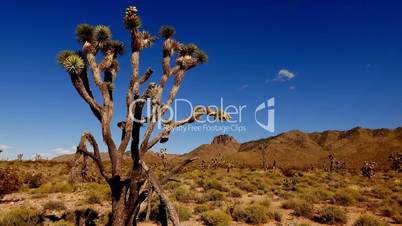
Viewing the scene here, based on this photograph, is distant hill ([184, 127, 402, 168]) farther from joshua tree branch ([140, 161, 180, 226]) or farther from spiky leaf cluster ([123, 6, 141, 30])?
joshua tree branch ([140, 161, 180, 226])

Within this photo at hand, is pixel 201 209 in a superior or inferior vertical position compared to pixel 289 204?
inferior

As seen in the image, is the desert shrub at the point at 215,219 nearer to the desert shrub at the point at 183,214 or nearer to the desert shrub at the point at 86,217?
the desert shrub at the point at 183,214

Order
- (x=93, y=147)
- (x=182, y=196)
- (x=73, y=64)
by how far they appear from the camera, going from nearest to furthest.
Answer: (x=93, y=147), (x=73, y=64), (x=182, y=196)

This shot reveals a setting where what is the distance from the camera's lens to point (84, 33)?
33.1 ft

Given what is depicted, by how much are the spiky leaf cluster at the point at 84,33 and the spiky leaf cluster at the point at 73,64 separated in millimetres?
896

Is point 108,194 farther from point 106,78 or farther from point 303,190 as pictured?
point 303,190

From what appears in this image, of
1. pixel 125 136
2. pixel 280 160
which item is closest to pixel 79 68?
pixel 125 136

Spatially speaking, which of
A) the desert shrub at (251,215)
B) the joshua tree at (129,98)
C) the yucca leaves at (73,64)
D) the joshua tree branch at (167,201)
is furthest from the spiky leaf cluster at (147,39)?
the desert shrub at (251,215)

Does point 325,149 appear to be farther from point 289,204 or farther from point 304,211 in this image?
point 304,211

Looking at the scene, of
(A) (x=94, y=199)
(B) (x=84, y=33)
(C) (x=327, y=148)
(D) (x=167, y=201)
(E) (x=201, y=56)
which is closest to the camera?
(D) (x=167, y=201)

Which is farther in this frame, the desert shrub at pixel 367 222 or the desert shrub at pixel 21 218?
the desert shrub at pixel 367 222

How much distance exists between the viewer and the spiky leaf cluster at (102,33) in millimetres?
10266

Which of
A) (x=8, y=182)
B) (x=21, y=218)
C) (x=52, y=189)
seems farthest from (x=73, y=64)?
(x=52, y=189)

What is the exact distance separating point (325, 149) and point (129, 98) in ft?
556
